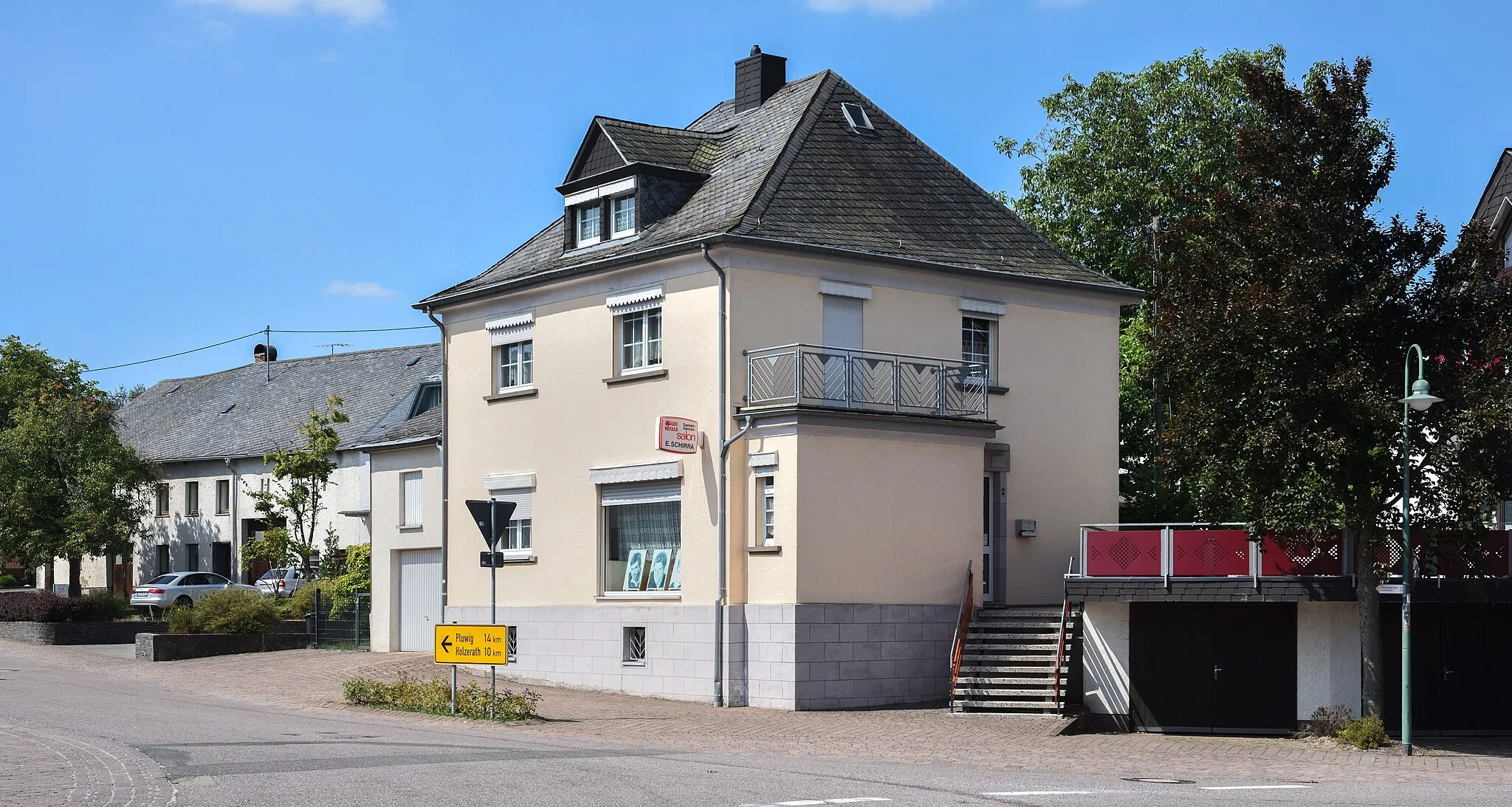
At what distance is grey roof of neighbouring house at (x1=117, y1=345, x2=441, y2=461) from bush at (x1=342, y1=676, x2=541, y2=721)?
25.8 m

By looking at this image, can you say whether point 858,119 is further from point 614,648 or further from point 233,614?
point 233,614

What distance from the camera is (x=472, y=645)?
22.2 metres

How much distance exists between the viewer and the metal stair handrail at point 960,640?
2420cm

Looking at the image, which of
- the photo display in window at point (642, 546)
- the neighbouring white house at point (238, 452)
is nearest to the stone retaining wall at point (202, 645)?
the photo display in window at point (642, 546)

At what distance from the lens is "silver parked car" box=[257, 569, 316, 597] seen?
4656 centimetres

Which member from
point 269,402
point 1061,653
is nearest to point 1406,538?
point 1061,653

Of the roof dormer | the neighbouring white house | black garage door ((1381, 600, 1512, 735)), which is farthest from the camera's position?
the neighbouring white house

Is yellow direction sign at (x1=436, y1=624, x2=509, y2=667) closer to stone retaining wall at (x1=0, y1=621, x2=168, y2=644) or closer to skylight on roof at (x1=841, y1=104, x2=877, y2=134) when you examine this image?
skylight on roof at (x1=841, y1=104, x2=877, y2=134)

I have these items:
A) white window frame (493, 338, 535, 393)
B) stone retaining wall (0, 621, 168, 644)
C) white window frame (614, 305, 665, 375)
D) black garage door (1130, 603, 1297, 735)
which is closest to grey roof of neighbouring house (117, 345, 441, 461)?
stone retaining wall (0, 621, 168, 644)

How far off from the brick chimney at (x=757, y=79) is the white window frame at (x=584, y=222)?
427 centimetres

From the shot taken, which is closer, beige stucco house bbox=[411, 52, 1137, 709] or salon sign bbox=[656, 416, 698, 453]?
beige stucco house bbox=[411, 52, 1137, 709]

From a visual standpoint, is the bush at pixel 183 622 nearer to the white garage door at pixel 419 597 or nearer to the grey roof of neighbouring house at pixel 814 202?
the white garage door at pixel 419 597

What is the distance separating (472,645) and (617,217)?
8913 mm

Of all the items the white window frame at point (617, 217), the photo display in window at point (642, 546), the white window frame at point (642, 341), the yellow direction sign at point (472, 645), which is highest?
the white window frame at point (617, 217)
